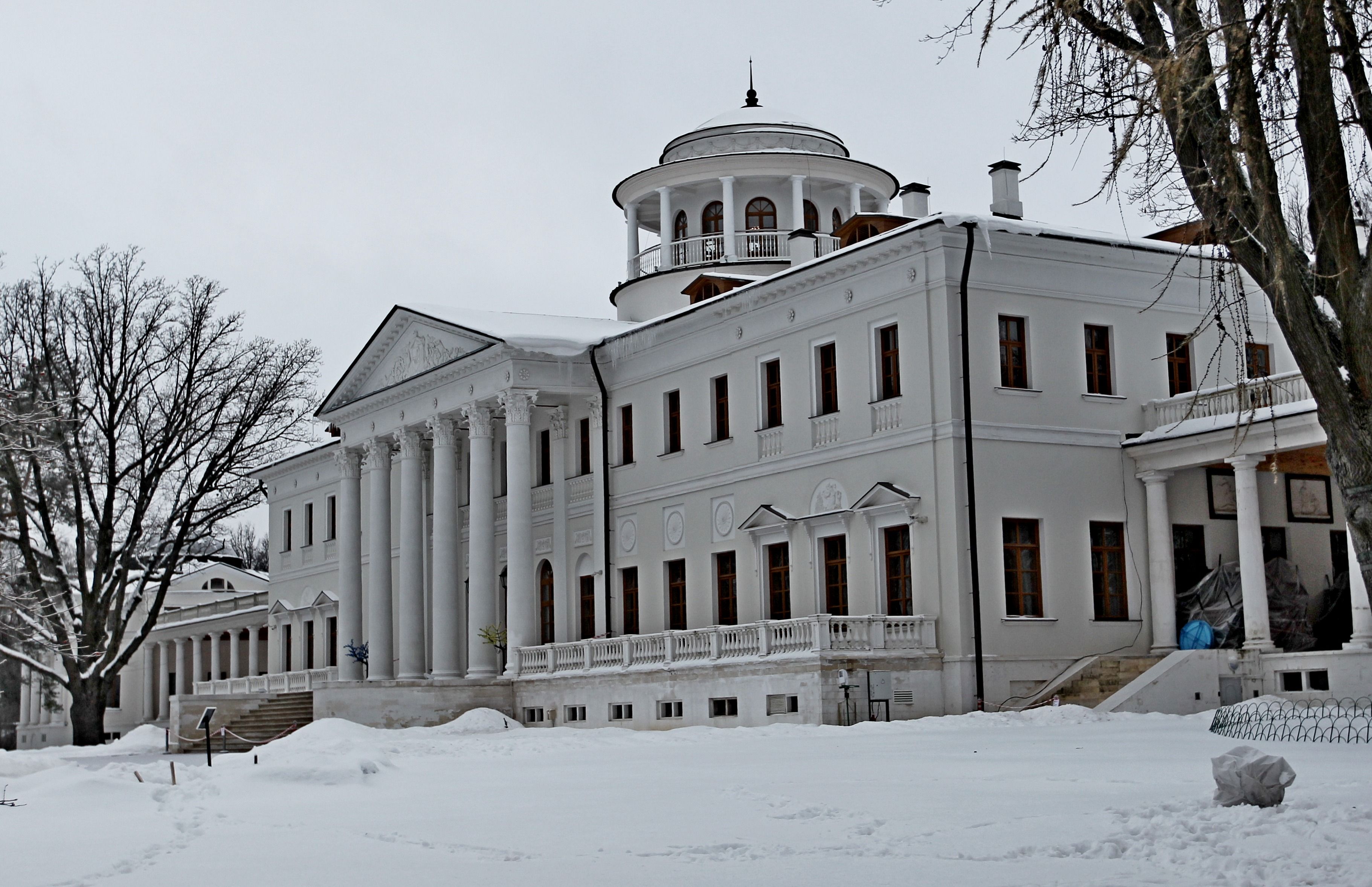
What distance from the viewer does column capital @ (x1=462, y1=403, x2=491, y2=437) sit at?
40188 millimetres

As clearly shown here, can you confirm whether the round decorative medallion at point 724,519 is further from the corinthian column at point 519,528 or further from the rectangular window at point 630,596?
the corinthian column at point 519,528

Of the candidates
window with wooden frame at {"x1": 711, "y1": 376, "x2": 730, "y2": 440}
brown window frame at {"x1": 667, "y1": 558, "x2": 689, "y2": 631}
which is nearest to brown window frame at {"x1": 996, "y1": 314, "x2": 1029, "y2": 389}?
window with wooden frame at {"x1": 711, "y1": 376, "x2": 730, "y2": 440}

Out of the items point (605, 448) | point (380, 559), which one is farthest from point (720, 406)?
point (380, 559)

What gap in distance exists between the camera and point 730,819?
12.7 m

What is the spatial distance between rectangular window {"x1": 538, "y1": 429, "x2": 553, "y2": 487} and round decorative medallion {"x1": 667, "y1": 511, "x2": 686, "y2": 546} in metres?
5.80

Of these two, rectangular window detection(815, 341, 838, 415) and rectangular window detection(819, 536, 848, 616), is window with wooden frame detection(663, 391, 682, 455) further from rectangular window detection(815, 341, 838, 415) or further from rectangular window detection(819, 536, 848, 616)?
rectangular window detection(819, 536, 848, 616)

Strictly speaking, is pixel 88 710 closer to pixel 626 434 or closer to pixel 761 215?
pixel 626 434

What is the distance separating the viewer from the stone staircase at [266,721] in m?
40.7

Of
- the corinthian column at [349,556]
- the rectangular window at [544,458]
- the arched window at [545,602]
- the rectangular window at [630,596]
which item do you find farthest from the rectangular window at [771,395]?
the corinthian column at [349,556]

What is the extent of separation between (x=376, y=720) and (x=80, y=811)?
22.2 meters

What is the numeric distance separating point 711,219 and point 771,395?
12408 millimetres

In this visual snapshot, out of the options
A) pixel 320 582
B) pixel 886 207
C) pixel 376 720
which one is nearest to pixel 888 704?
pixel 376 720

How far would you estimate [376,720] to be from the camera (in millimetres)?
37344

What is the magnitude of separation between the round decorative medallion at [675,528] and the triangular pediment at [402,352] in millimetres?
5850
